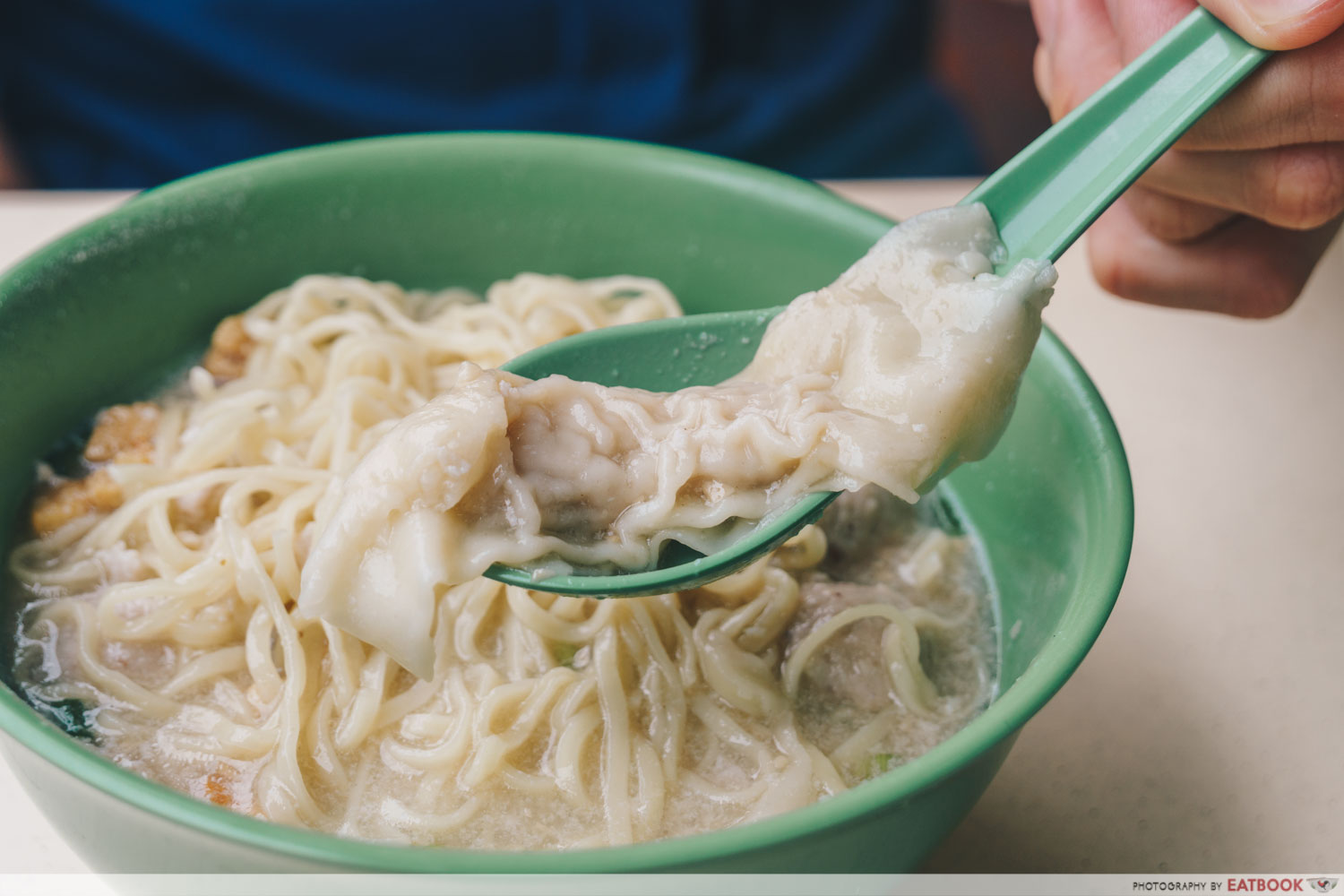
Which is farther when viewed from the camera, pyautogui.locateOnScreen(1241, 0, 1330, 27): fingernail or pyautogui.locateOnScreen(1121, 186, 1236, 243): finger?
Result: pyautogui.locateOnScreen(1121, 186, 1236, 243): finger

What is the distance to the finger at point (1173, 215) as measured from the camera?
225 cm

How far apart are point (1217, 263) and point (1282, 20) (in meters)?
0.87

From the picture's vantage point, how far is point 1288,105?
1.68 m

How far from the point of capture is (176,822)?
45.1 inches

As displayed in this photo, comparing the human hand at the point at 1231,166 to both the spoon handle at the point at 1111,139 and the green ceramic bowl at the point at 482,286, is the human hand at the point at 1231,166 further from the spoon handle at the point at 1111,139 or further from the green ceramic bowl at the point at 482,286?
the green ceramic bowl at the point at 482,286

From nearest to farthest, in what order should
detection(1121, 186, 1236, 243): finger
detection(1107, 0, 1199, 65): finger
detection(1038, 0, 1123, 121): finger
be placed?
detection(1107, 0, 1199, 65): finger
detection(1038, 0, 1123, 121): finger
detection(1121, 186, 1236, 243): finger

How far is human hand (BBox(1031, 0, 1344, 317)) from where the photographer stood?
5.32 feet

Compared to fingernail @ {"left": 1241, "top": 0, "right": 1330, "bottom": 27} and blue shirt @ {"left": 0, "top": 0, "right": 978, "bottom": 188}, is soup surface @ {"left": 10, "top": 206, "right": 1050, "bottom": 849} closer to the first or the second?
fingernail @ {"left": 1241, "top": 0, "right": 1330, "bottom": 27}

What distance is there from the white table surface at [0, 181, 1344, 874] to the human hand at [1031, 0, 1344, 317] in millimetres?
313

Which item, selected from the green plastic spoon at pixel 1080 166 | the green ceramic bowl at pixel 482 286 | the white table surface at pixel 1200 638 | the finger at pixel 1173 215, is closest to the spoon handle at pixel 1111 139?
the green plastic spoon at pixel 1080 166

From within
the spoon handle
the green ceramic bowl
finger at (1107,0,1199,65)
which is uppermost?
finger at (1107,0,1199,65)

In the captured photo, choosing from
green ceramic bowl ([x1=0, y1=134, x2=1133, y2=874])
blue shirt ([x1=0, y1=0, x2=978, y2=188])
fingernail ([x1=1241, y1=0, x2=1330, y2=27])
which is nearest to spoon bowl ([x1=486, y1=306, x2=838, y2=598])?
green ceramic bowl ([x1=0, y1=134, x2=1133, y2=874])

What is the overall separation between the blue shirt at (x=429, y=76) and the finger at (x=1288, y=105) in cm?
190

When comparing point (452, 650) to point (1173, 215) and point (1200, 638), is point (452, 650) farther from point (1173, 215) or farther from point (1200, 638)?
point (1173, 215)
